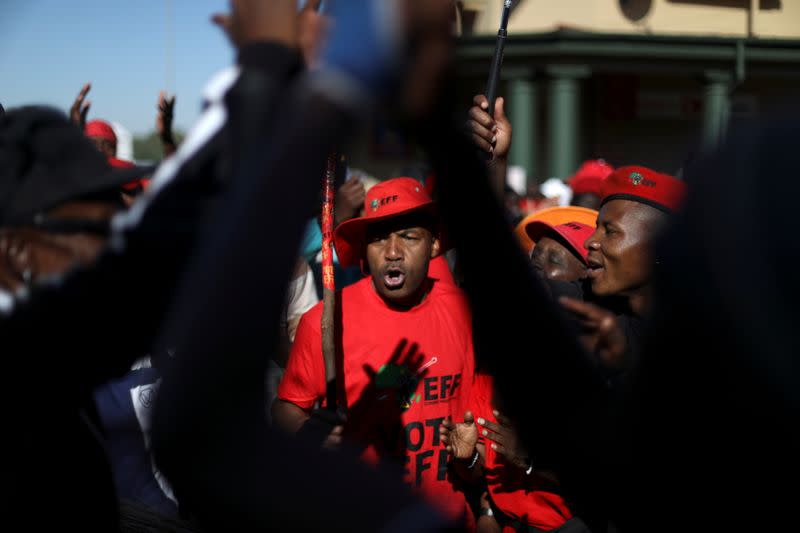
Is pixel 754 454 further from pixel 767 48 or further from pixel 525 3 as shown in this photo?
pixel 767 48

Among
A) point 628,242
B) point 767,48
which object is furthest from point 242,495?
point 767,48

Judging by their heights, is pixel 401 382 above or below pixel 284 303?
below

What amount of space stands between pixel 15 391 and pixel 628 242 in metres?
2.20

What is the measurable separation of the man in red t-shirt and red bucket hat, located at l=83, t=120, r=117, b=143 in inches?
135

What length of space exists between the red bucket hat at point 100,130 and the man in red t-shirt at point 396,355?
342cm

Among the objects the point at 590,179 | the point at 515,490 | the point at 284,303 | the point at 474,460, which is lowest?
the point at 515,490

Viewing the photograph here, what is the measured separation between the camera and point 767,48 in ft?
46.0

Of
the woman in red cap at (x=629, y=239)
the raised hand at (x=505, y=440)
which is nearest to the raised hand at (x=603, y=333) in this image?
the woman in red cap at (x=629, y=239)

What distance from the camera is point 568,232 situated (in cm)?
381

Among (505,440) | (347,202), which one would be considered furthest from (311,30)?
(347,202)

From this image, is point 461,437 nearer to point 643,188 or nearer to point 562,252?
point 643,188

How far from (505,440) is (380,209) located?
→ 3.30ft

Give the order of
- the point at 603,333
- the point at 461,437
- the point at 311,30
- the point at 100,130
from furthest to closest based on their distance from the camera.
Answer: the point at 100,130, the point at 461,437, the point at 603,333, the point at 311,30

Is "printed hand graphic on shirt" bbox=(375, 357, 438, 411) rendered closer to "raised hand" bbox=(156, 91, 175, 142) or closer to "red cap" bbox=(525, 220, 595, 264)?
"red cap" bbox=(525, 220, 595, 264)
